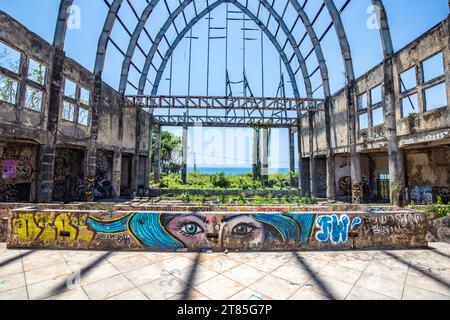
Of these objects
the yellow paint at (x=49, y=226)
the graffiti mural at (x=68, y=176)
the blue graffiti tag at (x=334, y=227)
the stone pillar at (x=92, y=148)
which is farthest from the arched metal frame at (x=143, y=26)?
the blue graffiti tag at (x=334, y=227)

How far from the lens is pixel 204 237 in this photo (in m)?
5.39

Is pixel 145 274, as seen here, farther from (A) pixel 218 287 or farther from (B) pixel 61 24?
(B) pixel 61 24

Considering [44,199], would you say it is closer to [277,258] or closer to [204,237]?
[204,237]

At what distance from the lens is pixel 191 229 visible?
5.38m

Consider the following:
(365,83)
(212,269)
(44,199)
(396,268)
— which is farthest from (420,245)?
(44,199)

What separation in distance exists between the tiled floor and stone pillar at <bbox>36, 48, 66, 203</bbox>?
551 cm

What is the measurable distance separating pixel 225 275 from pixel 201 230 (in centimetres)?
159

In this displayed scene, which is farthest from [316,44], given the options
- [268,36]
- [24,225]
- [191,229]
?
[24,225]

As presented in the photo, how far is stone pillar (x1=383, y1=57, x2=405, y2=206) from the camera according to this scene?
1018 cm

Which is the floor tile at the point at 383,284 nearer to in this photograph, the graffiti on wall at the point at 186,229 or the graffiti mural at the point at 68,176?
the graffiti on wall at the point at 186,229

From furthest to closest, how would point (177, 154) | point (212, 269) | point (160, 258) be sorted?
point (177, 154) < point (160, 258) < point (212, 269)

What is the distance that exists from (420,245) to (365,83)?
10.2 m

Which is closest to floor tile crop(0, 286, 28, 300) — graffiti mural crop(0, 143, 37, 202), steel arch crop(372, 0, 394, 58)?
graffiti mural crop(0, 143, 37, 202)

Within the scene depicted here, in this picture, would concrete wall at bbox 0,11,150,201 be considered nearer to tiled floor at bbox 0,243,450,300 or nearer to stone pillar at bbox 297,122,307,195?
tiled floor at bbox 0,243,450,300
